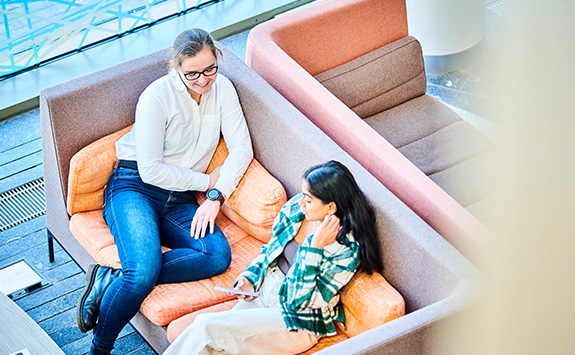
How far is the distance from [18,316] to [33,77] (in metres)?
2.29

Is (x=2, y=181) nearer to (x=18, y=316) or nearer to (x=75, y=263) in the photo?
(x=75, y=263)

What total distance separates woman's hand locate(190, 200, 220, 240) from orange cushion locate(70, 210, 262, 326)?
0.53ft

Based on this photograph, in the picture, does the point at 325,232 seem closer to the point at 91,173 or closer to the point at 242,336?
the point at 242,336

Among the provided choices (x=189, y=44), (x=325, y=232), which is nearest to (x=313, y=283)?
(x=325, y=232)

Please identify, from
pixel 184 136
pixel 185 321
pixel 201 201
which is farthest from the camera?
pixel 201 201

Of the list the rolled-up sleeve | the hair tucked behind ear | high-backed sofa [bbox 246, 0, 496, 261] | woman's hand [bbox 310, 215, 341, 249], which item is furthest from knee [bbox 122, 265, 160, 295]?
high-backed sofa [bbox 246, 0, 496, 261]

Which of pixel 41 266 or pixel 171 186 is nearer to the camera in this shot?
pixel 171 186

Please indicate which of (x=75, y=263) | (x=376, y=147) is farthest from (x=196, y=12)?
(x=376, y=147)

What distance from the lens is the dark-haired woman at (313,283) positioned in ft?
7.08

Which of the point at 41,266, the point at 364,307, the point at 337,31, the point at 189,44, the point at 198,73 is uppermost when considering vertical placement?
the point at 189,44

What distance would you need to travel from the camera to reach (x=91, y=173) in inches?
108

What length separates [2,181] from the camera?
359 cm

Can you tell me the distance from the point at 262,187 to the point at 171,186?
347mm

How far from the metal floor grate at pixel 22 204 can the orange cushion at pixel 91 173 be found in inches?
27.7
